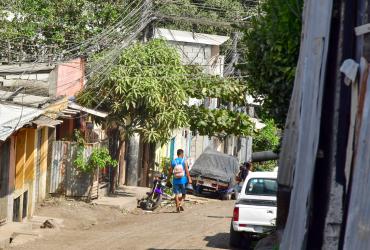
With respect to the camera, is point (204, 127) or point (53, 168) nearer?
point (53, 168)

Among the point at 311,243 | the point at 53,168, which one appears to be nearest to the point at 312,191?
the point at 311,243

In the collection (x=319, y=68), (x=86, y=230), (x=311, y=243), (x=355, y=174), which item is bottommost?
(x=86, y=230)

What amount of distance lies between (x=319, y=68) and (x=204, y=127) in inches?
774

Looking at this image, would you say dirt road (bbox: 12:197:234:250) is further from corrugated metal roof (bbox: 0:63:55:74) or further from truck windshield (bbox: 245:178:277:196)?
corrugated metal roof (bbox: 0:63:55:74)

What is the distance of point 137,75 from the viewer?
2492 cm

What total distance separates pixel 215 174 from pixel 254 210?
15315mm

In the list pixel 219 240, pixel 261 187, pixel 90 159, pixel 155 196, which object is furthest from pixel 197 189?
pixel 261 187

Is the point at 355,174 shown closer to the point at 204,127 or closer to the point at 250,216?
the point at 250,216

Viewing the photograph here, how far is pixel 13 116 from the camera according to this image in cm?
1762

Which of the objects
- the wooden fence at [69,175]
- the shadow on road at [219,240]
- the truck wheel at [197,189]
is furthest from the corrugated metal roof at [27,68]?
the truck wheel at [197,189]

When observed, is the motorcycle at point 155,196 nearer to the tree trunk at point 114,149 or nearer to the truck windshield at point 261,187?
the tree trunk at point 114,149

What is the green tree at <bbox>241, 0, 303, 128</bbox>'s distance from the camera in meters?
9.25

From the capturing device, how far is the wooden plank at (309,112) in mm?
7531

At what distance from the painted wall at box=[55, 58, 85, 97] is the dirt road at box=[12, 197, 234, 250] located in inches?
116
